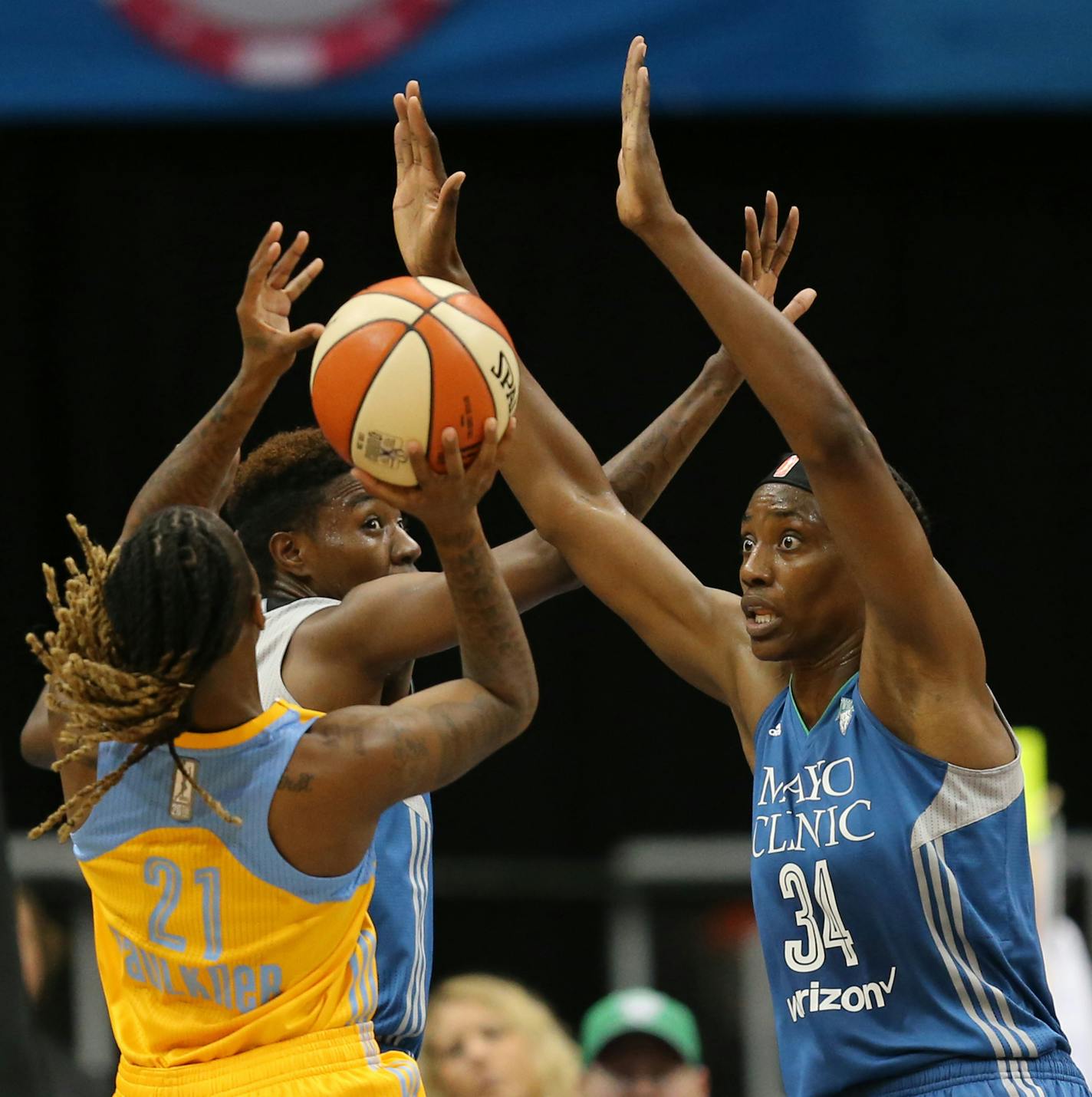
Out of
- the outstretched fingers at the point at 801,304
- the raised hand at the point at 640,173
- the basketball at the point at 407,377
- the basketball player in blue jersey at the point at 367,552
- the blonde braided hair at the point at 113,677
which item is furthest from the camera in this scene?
the outstretched fingers at the point at 801,304

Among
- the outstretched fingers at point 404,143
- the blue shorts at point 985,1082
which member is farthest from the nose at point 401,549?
the blue shorts at point 985,1082

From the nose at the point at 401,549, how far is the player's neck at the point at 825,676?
1024mm

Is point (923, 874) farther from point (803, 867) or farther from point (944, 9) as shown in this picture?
point (944, 9)

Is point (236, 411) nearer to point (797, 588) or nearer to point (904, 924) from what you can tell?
point (797, 588)

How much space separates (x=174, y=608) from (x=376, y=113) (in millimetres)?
5004

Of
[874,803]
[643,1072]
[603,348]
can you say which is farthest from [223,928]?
[603,348]

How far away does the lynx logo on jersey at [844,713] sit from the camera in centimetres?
412

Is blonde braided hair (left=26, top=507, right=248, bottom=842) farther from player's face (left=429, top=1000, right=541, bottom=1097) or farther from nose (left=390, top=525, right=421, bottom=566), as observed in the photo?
player's face (left=429, top=1000, right=541, bottom=1097)

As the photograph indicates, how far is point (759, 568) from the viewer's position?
14.0 feet

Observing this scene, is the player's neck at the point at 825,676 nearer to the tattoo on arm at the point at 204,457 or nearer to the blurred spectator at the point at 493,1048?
the tattoo on arm at the point at 204,457

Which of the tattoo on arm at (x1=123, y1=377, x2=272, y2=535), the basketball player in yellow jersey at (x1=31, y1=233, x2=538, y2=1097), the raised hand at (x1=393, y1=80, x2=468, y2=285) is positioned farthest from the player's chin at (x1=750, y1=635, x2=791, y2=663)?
the tattoo on arm at (x1=123, y1=377, x2=272, y2=535)

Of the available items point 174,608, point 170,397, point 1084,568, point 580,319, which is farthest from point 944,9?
point 174,608

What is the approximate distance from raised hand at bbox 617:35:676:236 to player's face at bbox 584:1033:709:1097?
3363 millimetres

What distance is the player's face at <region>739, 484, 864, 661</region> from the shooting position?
422cm
